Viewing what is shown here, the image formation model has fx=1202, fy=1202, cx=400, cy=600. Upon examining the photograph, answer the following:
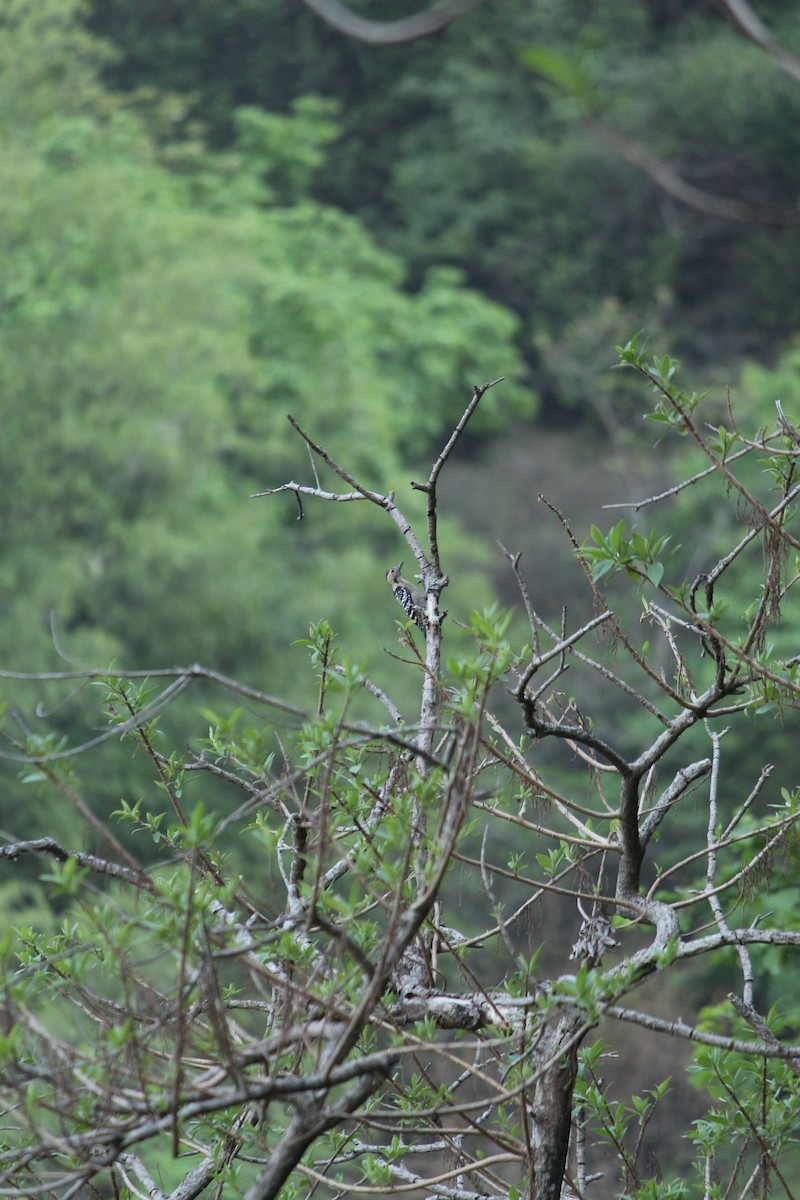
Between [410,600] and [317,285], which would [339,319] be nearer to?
[317,285]

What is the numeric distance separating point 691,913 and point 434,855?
8.97 feet

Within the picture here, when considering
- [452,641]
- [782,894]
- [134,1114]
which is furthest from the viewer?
[452,641]

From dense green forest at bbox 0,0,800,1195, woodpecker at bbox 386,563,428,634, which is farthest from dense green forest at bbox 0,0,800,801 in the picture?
woodpecker at bbox 386,563,428,634

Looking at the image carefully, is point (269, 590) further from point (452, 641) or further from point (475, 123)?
point (475, 123)

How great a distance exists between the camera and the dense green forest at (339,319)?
5621mm

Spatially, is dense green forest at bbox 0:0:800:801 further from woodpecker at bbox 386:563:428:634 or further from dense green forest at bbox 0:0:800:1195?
woodpecker at bbox 386:563:428:634

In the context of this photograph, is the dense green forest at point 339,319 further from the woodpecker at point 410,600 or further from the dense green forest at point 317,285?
the woodpecker at point 410,600

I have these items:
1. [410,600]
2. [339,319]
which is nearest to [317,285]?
[339,319]

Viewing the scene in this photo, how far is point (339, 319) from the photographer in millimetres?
8055

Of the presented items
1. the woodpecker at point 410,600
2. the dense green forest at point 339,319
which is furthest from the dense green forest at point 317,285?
the woodpecker at point 410,600

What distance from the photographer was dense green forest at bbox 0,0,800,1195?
5.62 meters

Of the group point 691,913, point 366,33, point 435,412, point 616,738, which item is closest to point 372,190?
point 435,412

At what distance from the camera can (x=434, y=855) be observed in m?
0.91

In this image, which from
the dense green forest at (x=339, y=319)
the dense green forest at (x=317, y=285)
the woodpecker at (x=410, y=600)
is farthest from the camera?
the dense green forest at (x=317, y=285)
